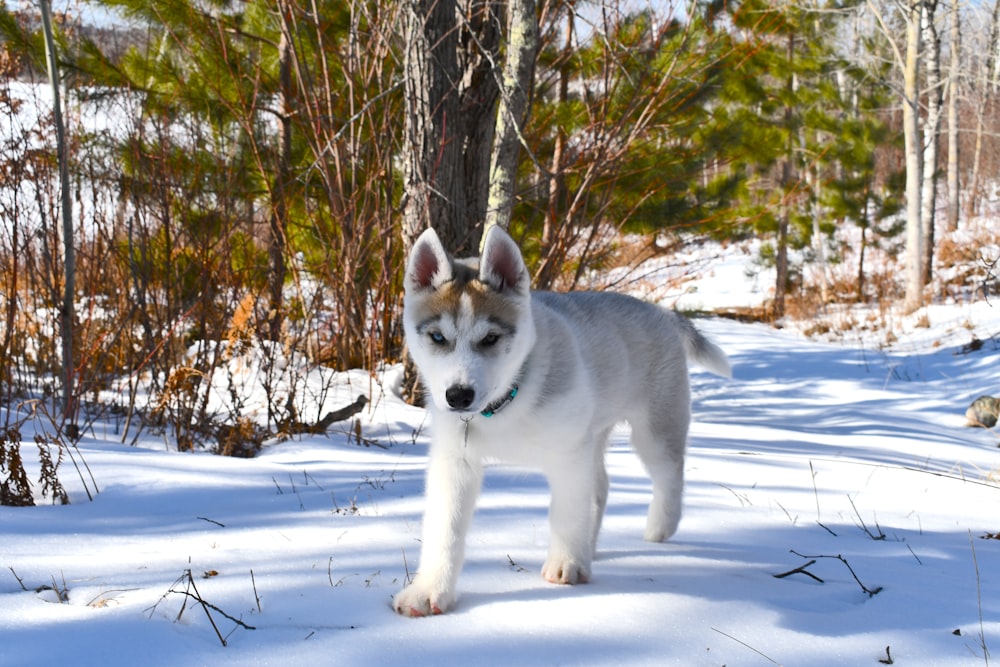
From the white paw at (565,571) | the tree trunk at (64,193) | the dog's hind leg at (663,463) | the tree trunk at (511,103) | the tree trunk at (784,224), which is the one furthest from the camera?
the tree trunk at (784,224)

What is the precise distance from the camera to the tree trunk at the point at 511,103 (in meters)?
5.48

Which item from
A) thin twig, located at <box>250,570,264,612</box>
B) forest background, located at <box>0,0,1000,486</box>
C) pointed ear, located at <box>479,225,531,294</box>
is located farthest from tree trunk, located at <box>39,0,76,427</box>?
pointed ear, located at <box>479,225,531,294</box>

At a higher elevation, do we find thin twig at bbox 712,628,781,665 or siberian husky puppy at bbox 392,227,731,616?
siberian husky puppy at bbox 392,227,731,616

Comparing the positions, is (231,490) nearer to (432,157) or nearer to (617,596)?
(617,596)

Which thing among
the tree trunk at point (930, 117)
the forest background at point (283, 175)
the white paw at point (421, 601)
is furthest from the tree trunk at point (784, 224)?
the white paw at point (421, 601)

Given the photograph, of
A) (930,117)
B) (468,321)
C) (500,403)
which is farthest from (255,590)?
(930,117)

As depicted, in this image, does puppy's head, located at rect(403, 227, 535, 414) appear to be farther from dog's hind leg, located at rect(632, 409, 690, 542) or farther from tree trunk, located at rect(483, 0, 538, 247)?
tree trunk, located at rect(483, 0, 538, 247)

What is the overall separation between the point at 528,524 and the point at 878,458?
3.12 m

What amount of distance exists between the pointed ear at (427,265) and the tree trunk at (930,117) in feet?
55.1

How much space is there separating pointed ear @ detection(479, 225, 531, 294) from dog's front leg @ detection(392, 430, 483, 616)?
585 mm

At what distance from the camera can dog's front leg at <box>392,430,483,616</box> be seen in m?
2.24

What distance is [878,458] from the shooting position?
528cm

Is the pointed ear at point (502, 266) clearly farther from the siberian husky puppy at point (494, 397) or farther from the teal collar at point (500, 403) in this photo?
the teal collar at point (500, 403)

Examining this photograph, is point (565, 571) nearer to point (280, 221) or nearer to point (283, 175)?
point (280, 221)
